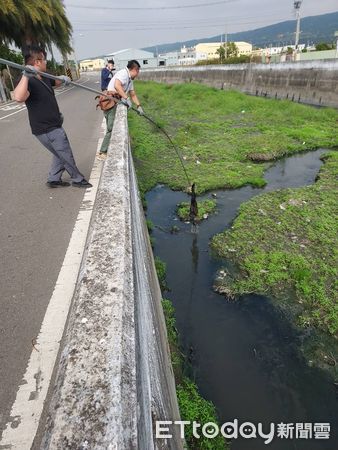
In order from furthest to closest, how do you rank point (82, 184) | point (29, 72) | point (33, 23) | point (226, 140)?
point (33, 23), point (226, 140), point (82, 184), point (29, 72)

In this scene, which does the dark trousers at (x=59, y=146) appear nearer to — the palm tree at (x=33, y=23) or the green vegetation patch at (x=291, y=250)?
the green vegetation patch at (x=291, y=250)

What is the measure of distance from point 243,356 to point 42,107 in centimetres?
404

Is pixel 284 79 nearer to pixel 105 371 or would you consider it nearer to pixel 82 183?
pixel 82 183

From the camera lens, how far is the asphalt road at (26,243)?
230 cm

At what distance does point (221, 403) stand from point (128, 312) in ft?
7.57

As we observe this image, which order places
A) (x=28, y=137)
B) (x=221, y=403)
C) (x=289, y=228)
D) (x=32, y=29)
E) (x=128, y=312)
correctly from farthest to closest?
(x=32, y=29) < (x=28, y=137) < (x=289, y=228) < (x=221, y=403) < (x=128, y=312)

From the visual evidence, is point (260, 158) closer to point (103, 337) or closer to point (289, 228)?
point (289, 228)

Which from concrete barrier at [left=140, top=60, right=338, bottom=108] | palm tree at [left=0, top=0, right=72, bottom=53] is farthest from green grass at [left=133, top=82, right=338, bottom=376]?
palm tree at [left=0, top=0, right=72, bottom=53]

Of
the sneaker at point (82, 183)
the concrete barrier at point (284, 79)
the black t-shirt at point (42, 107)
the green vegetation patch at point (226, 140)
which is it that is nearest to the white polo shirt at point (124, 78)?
the black t-shirt at point (42, 107)

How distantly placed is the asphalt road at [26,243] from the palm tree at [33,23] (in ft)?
51.6

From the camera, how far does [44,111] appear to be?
4.50 meters

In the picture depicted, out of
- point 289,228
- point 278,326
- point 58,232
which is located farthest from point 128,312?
point 289,228

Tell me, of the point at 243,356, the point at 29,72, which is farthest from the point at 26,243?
the point at 243,356

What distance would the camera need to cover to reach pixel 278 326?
4000 mm
